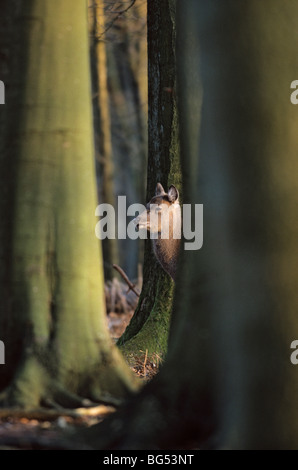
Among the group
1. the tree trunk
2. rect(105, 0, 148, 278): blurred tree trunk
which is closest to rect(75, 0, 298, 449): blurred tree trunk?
the tree trunk

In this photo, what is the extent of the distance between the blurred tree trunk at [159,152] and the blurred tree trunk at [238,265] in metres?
3.65

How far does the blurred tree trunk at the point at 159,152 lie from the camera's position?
9.03m

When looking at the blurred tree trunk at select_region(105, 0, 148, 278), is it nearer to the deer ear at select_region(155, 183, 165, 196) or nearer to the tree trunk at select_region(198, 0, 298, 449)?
the deer ear at select_region(155, 183, 165, 196)

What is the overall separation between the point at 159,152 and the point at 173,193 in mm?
554

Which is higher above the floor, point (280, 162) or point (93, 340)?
point (280, 162)

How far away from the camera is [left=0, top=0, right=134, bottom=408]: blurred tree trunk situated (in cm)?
595

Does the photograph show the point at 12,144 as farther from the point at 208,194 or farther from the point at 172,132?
the point at 172,132

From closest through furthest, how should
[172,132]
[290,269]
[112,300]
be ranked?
[290,269], [172,132], [112,300]

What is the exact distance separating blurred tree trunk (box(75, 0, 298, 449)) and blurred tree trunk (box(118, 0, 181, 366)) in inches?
144

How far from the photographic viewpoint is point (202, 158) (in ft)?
17.5

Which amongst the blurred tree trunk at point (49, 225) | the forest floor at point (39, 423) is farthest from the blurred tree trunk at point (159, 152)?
the forest floor at point (39, 423)

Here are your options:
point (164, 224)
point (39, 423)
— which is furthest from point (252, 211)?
point (164, 224)

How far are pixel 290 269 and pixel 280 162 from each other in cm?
69
